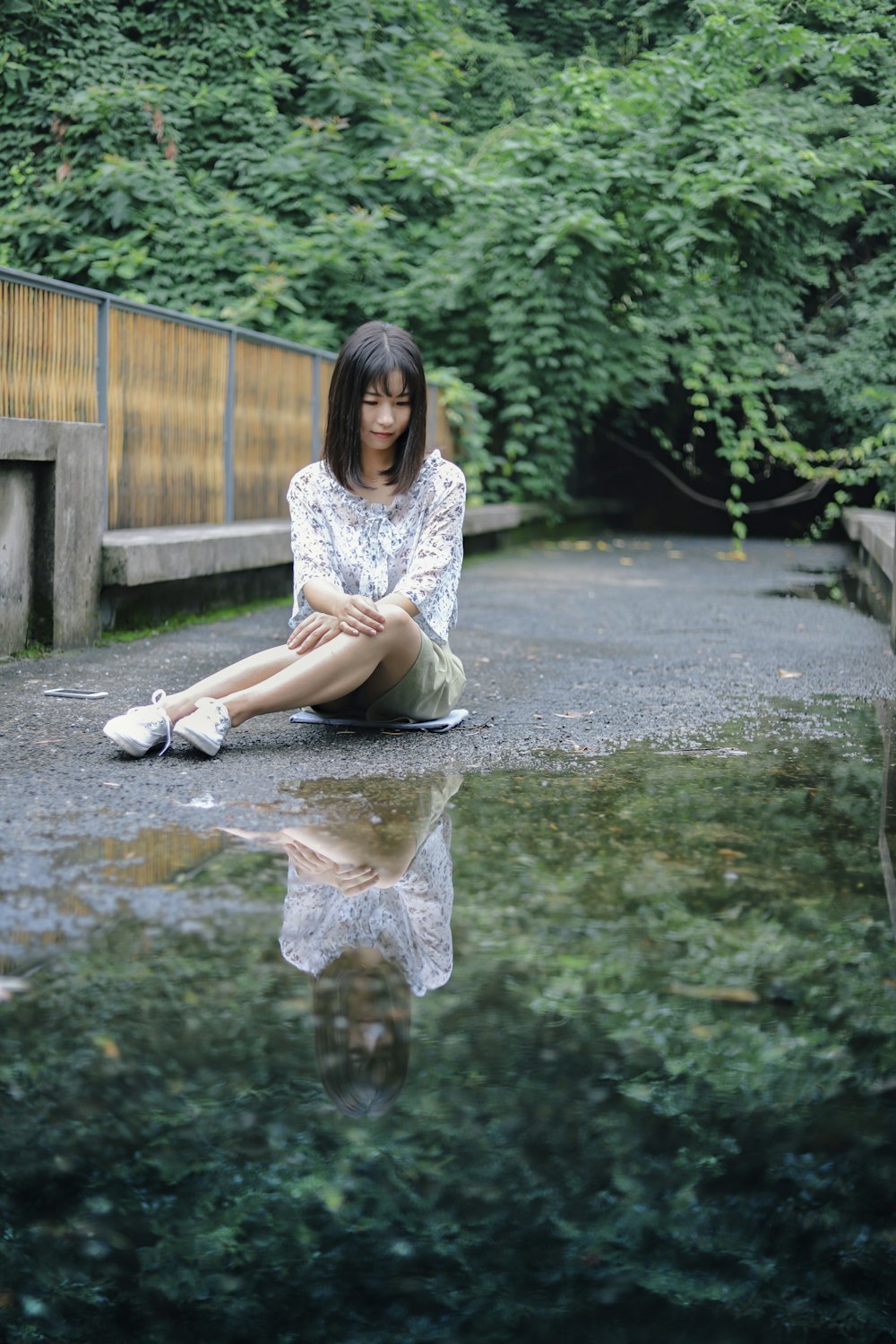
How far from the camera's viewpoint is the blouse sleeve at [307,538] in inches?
181

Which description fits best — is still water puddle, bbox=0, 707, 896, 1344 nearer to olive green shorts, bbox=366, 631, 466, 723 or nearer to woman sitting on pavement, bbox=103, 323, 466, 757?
woman sitting on pavement, bbox=103, 323, 466, 757

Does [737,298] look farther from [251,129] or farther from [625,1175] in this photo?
[625,1175]

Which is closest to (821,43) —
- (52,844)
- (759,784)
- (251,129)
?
(251,129)

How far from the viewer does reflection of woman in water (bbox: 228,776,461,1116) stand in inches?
83.0

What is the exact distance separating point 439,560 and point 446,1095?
2.75 meters

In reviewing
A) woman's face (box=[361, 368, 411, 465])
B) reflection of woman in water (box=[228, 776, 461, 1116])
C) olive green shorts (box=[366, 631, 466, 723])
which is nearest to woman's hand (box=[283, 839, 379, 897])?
reflection of woman in water (box=[228, 776, 461, 1116])

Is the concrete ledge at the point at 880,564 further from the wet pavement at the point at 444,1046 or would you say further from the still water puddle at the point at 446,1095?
the still water puddle at the point at 446,1095

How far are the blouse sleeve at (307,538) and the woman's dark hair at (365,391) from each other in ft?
0.36

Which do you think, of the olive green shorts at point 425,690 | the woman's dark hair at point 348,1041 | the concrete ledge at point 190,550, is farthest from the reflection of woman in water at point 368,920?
the concrete ledge at point 190,550

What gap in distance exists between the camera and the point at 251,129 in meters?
16.5

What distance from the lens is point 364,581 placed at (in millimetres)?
4711

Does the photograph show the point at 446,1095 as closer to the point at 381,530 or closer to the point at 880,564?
the point at 381,530

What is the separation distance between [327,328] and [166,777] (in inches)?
450

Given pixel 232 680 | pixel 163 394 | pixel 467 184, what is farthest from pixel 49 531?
pixel 467 184
